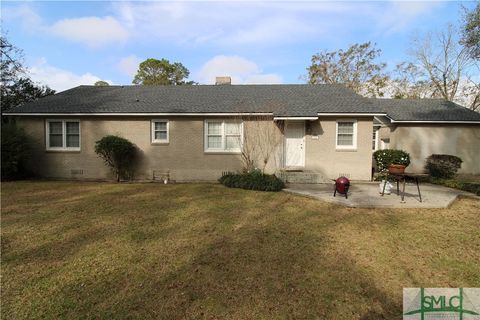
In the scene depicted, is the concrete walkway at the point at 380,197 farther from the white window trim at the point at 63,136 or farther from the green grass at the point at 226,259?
the white window trim at the point at 63,136

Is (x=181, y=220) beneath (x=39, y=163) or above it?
beneath

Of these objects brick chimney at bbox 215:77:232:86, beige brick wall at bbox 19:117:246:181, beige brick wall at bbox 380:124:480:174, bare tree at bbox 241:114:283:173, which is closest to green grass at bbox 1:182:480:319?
bare tree at bbox 241:114:283:173

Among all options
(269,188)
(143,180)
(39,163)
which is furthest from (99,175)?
(269,188)

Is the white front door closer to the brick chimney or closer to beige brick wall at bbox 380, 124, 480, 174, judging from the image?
beige brick wall at bbox 380, 124, 480, 174

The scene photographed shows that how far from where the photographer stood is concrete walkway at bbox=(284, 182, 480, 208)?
25.8ft

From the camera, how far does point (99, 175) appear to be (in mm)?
13656

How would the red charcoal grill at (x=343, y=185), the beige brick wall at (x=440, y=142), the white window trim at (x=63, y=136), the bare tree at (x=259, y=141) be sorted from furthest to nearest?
the beige brick wall at (x=440, y=142), the white window trim at (x=63, y=136), the bare tree at (x=259, y=141), the red charcoal grill at (x=343, y=185)

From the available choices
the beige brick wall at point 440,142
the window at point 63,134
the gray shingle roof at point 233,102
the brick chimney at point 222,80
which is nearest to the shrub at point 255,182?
the gray shingle roof at point 233,102

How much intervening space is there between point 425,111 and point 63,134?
21628mm

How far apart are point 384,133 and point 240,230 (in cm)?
1591

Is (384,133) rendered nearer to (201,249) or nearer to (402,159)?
(402,159)

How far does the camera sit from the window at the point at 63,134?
1376 cm

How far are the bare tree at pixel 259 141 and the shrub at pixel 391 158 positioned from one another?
547 centimetres

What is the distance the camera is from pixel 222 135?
43.9 ft
